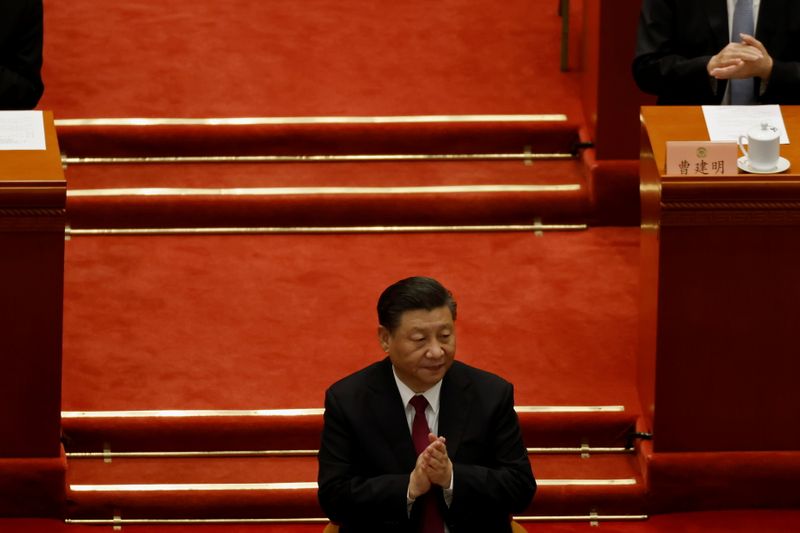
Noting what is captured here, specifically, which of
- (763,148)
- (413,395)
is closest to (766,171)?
(763,148)

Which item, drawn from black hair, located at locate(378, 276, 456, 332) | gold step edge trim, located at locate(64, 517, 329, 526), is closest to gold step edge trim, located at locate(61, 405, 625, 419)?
gold step edge trim, located at locate(64, 517, 329, 526)

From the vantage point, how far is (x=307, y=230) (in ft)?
19.1

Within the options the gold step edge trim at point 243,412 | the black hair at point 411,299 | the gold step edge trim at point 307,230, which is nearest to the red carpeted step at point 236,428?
the gold step edge trim at point 243,412

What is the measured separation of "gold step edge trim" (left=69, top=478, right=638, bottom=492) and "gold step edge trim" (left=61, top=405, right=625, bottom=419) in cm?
20

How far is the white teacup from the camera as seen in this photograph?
454cm

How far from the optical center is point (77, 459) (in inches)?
193

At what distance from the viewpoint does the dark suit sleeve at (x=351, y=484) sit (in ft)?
12.3

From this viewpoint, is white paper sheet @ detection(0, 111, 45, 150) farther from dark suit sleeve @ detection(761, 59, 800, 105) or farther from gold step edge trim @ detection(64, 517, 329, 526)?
dark suit sleeve @ detection(761, 59, 800, 105)

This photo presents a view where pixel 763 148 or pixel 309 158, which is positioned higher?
pixel 763 148

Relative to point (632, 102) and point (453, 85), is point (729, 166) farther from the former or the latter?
point (453, 85)

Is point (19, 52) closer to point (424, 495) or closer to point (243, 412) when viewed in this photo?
point (243, 412)

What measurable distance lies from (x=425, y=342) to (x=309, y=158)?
2.44 metres

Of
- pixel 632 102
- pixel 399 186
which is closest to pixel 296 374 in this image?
pixel 399 186

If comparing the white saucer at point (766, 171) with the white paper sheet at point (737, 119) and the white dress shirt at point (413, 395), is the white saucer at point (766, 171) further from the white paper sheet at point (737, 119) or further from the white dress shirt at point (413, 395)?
the white dress shirt at point (413, 395)
